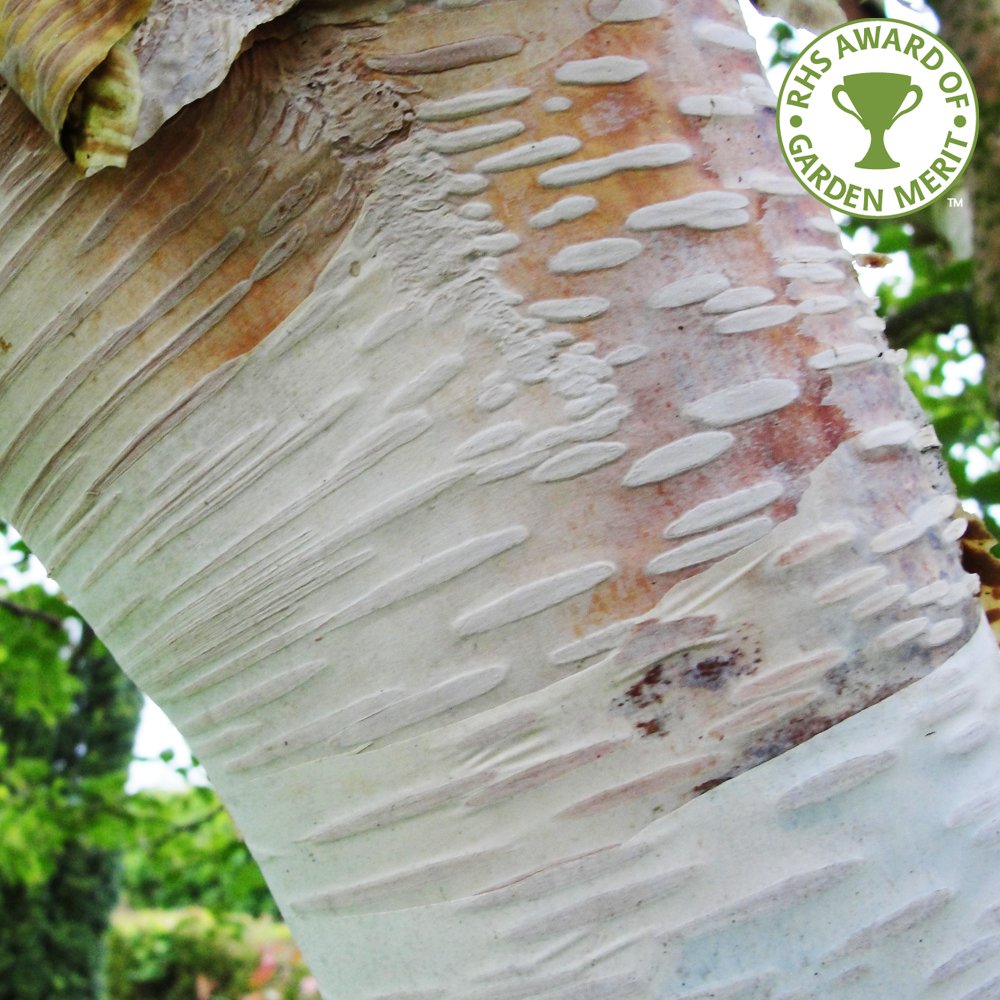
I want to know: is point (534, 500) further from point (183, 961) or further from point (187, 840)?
point (183, 961)

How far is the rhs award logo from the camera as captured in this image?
2.34 feet

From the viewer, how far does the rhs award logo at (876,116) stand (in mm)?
712

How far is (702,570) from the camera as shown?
0.50 meters

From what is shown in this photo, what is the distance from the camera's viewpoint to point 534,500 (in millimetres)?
500

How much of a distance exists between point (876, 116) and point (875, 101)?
1 cm

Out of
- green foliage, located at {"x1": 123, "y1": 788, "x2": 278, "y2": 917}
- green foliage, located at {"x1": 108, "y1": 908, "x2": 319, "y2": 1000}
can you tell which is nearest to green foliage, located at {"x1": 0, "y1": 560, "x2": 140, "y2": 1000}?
green foliage, located at {"x1": 108, "y1": 908, "x2": 319, "y2": 1000}

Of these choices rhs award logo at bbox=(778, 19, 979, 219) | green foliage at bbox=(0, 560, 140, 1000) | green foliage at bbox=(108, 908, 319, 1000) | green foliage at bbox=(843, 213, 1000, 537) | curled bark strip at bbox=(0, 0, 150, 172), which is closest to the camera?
curled bark strip at bbox=(0, 0, 150, 172)

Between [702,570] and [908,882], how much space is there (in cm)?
19

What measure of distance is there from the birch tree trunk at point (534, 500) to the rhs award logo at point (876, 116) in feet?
0.65

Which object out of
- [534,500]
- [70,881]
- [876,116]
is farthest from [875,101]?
[70,881]

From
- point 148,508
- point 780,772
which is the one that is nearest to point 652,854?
point 780,772

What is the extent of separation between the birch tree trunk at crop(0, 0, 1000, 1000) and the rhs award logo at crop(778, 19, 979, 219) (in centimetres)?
20

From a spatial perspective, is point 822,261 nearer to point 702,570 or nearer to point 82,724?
point 702,570

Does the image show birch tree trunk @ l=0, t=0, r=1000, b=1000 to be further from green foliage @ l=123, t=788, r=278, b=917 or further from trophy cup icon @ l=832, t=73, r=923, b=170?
green foliage @ l=123, t=788, r=278, b=917
